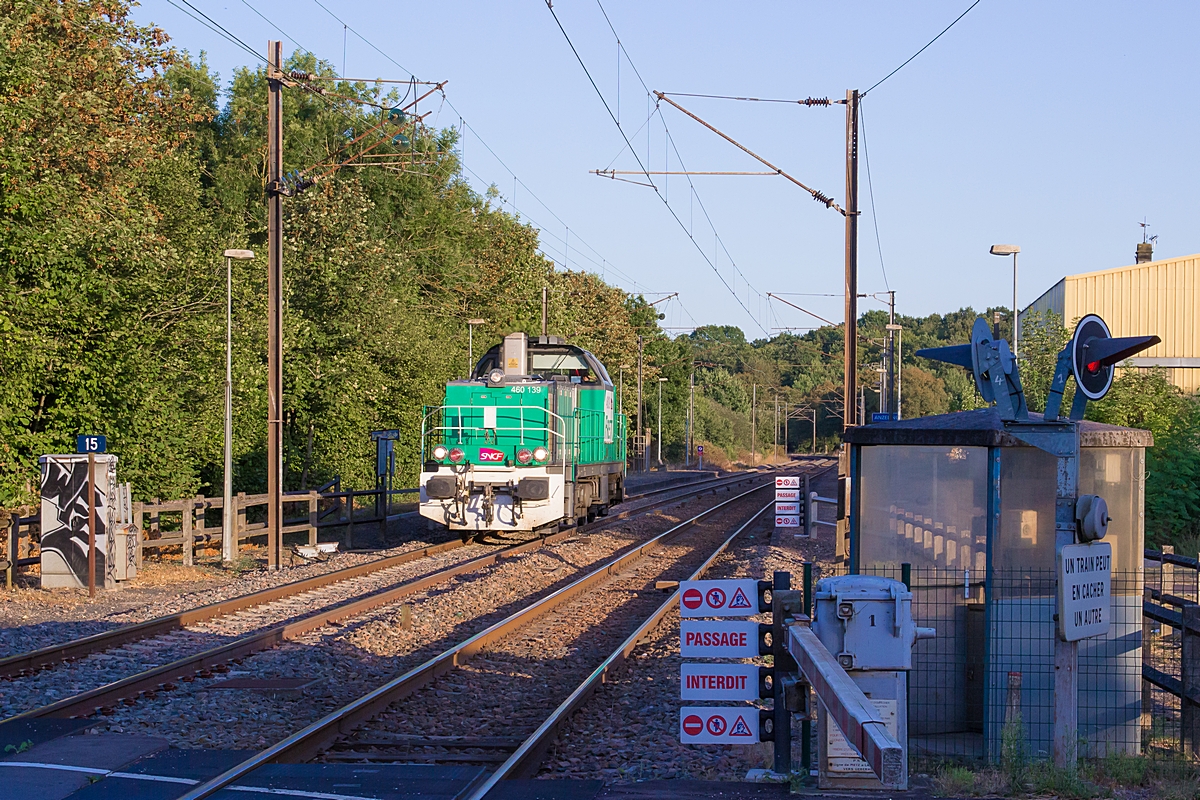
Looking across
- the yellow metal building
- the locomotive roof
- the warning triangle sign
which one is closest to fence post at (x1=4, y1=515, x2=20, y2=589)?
the locomotive roof

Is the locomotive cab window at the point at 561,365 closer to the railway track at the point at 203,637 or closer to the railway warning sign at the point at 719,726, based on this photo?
the railway track at the point at 203,637

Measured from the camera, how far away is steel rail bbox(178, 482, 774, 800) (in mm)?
6880

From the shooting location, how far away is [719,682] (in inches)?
267

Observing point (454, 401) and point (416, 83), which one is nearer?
point (416, 83)

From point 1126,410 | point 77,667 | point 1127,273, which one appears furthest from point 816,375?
point 77,667

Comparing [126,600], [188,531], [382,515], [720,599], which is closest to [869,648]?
[720,599]

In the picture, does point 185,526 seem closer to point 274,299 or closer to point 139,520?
point 139,520

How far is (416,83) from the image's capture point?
20.2 m

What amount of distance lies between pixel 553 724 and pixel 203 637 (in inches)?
212

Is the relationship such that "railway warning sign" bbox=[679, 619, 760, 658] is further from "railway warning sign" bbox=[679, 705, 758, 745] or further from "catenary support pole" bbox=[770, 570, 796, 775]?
"railway warning sign" bbox=[679, 705, 758, 745]

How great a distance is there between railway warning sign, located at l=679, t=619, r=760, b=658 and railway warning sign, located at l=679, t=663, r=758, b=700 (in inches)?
3.4

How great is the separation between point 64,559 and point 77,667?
5.46 m

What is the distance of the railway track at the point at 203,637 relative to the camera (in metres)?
9.23

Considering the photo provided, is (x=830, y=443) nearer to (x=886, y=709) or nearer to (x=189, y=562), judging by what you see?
(x=189, y=562)
